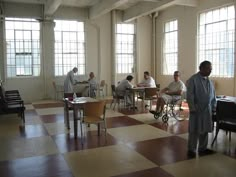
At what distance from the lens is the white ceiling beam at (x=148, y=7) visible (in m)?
8.74

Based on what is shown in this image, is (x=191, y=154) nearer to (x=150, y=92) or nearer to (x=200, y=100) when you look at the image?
(x=200, y=100)

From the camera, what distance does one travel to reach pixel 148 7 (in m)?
9.58

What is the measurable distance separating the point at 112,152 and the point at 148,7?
6.78 meters

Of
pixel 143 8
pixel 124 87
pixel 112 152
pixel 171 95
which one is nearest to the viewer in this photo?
pixel 112 152

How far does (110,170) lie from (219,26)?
23.7 feet

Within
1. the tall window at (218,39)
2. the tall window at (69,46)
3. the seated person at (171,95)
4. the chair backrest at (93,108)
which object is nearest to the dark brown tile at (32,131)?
the chair backrest at (93,108)

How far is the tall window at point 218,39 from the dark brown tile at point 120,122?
404 cm

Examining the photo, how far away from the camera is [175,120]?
6.60 metres

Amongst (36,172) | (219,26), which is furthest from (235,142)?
(219,26)

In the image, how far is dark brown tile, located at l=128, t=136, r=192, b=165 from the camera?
3.91 meters

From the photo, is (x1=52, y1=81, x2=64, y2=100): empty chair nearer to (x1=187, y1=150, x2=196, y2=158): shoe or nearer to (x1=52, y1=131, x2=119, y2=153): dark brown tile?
(x1=52, y1=131, x2=119, y2=153): dark brown tile

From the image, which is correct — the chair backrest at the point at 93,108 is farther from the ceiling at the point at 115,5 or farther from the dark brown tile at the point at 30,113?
the ceiling at the point at 115,5

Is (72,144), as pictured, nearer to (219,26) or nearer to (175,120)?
(175,120)

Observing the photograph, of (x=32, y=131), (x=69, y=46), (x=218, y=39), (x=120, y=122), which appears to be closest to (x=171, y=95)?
(x=120, y=122)
